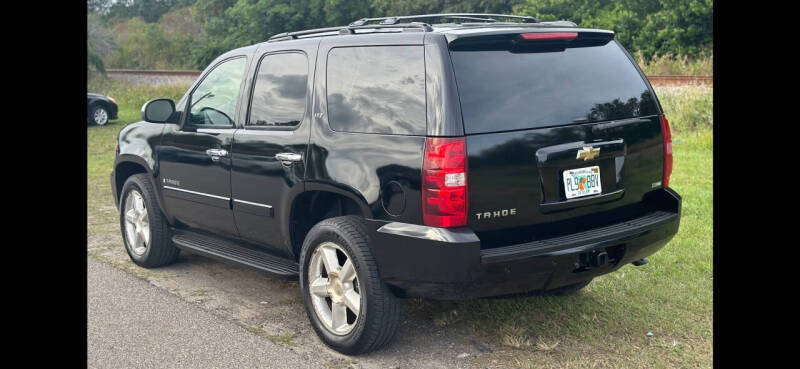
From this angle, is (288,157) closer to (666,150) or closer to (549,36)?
(549,36)

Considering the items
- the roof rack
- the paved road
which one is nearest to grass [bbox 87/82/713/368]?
the paved road

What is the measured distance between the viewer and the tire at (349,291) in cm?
421

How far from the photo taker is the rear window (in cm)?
401

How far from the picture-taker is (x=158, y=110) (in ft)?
19.4

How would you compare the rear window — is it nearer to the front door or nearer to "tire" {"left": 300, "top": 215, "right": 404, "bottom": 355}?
"tire" {"left": 300, "top": 215, "right": 404, "bottom": 355}

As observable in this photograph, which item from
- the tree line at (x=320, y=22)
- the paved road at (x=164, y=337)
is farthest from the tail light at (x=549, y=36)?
the tree line at (x=320, y=22)

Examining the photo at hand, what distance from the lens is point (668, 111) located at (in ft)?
Answer: 51.2

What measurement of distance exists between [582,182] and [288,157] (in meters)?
1.71

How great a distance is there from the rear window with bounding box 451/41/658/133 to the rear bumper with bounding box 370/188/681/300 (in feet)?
1.97

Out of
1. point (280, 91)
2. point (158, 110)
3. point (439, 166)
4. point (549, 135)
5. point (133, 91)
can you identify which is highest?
point (133, 91)

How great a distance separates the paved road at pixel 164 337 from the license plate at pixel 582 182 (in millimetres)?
1653

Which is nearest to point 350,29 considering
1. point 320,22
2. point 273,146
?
point 273,146
